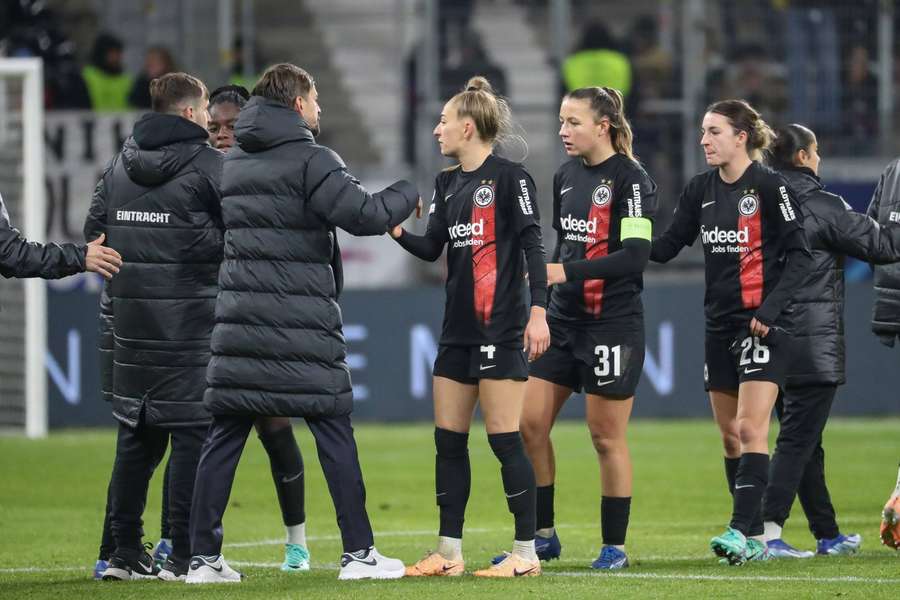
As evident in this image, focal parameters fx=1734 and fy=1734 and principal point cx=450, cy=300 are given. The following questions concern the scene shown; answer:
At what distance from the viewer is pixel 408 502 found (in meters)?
11.6

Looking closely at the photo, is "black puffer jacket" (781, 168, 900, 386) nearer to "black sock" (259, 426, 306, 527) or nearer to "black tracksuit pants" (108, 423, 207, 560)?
"black sock" (259, 426, 306, 527)

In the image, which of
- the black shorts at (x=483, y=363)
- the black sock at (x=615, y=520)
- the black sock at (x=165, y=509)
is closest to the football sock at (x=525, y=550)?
the black sock at (x=615, y=520)

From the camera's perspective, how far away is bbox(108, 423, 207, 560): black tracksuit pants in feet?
24.4

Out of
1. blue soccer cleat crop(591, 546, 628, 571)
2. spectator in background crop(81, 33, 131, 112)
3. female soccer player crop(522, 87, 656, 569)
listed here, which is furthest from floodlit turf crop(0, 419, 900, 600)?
spectator in background crop(81, 33, 131, 112)

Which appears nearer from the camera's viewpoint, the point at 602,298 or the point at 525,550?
the point at 525,550

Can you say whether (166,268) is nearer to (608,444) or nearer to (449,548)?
(449,548)

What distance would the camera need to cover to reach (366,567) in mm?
7008

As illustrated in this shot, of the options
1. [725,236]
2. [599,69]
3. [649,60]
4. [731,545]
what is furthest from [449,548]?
[649,60]

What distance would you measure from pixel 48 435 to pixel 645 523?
24.4 ft

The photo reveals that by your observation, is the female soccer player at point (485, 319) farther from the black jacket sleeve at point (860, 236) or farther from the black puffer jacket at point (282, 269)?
the black jacket sleeve at point (860, 236)

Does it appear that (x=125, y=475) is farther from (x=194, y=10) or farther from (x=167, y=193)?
→ (x=194, y=10)

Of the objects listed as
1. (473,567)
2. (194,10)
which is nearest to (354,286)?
(194,10)

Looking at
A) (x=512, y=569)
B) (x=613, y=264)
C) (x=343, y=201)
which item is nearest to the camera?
(x=343, y=201)

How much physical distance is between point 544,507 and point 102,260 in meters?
2.39
